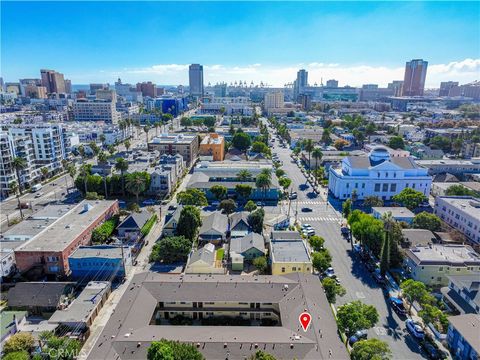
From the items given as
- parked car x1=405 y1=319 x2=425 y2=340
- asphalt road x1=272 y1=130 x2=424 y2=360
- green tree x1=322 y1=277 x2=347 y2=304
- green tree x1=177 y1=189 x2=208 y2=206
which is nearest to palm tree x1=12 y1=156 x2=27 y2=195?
green tree x1=177 y1=189 x2=208 y2=206

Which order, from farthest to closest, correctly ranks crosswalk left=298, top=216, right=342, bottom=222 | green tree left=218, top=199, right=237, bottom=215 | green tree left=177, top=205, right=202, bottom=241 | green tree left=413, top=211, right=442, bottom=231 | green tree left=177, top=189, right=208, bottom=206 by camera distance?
crosswalk left=298, top=216, right=342, bottom=222
green tree left=177, top=189, right=208, bottom=206
green tree left=218, top=199, right=237, bottom=215
green tree left=413, top=211, right=442, bottom=231
green tree left=177, top=205, right=202, bottom=241


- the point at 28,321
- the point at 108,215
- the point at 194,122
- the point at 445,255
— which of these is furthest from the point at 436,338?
the point at 194,122

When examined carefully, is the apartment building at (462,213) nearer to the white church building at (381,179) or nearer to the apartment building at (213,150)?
the white church building at (381,179)

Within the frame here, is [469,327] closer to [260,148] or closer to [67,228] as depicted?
[67,228]

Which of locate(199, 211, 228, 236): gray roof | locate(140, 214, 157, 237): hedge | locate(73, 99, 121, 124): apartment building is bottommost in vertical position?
locate(140, 214, 157, 237): hedge

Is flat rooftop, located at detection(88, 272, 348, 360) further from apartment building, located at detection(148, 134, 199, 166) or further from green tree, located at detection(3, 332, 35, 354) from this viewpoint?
apartment building, located at detection(148, 134, 199, 166)

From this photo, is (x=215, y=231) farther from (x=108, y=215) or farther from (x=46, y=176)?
(x=46, y=176)

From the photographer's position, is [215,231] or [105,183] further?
[105,183]
